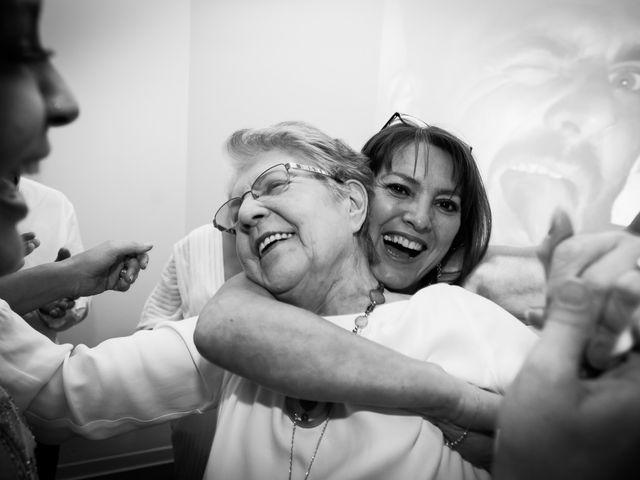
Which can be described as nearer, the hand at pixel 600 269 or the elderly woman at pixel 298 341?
the hand at pixel 600 269

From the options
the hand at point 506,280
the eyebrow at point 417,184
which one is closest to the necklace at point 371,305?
the eyebrow at point 417,184

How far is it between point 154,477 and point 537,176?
279 cm

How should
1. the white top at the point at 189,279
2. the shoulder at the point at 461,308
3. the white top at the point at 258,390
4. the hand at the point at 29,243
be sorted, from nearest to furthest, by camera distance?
the white top at the point at 258,390, the shoulder at the point at 461,308, the hand at the point at 29,243, the white top at the point at 189,279

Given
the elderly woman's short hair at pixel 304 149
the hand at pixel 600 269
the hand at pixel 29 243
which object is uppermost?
the hand at pixel 600 269

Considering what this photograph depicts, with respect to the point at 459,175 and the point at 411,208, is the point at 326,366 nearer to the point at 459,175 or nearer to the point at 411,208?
the point at 411,208

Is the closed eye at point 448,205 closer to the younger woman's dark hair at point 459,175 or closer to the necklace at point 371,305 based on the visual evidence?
the younger woman's dark hair at point 459,175

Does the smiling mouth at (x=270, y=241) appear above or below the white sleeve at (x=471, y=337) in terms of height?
above

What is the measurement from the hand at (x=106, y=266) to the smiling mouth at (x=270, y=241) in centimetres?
37

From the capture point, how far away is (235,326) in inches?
31.5

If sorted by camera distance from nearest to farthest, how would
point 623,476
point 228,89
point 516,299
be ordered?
1. point 623,476
2. point 516,299
3. point 228,89

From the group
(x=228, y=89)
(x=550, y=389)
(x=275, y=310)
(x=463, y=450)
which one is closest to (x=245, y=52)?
(x=228, y=89)

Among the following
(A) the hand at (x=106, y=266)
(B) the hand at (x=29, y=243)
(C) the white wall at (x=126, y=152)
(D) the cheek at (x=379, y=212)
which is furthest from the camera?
(C) the white wall at (x=126, y=152)

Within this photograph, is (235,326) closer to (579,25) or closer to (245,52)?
(245,52)

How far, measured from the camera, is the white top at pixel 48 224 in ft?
6.07
